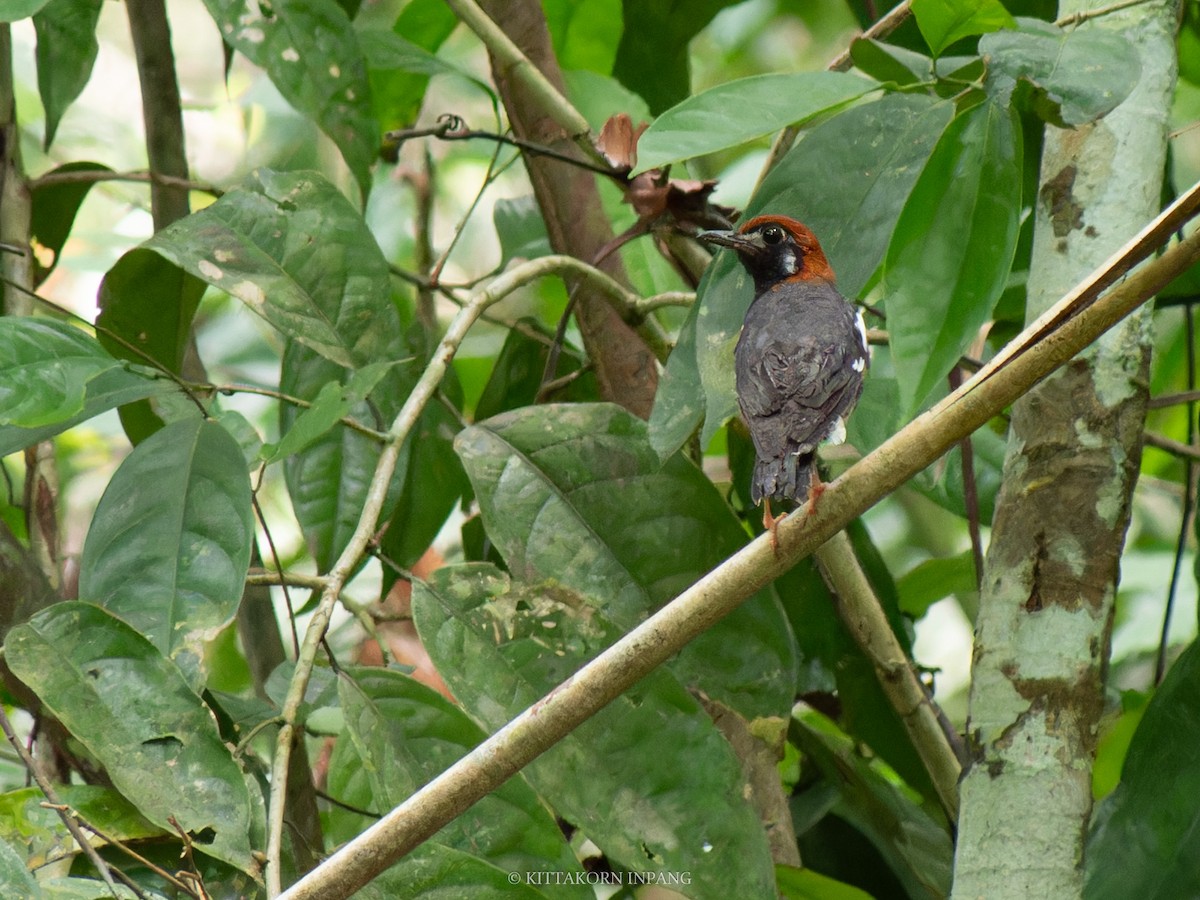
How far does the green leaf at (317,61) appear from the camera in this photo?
1.87 metres

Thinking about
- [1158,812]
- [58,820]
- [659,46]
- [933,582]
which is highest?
[659,46]

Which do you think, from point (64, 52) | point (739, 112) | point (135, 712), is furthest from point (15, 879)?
point (64, 52)

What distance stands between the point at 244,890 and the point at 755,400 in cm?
88

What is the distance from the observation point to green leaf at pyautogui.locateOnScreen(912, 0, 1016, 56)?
140cm

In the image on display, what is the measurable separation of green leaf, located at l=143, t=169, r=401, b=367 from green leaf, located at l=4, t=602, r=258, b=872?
54 cm

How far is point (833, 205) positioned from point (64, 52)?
4.18ft

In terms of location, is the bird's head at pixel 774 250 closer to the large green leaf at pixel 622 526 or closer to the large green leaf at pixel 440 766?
the large green leaf at pixel 622 526

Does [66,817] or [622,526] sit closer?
[66,817]

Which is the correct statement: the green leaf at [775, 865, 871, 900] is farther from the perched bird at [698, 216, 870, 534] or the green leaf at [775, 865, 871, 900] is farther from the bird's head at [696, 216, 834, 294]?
the bird's head at [696, 216, 834, 294]

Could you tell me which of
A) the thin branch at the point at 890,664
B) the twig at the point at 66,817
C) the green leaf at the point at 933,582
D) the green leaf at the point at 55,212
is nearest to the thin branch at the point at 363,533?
the twig at the point at 66,817

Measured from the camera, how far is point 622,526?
1753 mm

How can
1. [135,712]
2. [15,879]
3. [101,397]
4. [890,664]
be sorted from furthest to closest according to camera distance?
[890,664] → [101,397] → [135,712] → [15,879]

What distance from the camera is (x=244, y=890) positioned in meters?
1.49

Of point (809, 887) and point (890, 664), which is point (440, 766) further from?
point (890, 664)
